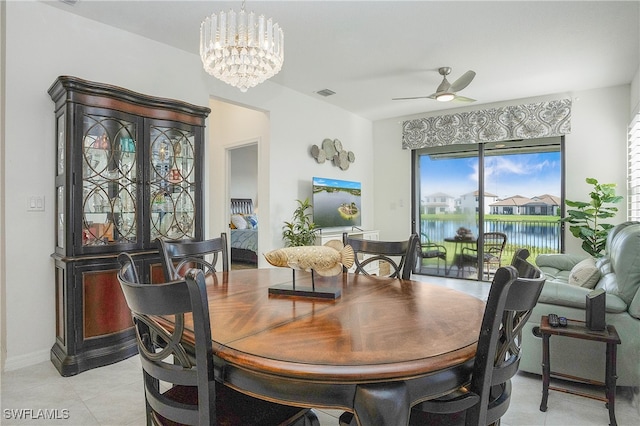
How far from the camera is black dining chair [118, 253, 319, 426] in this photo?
3.10 ft

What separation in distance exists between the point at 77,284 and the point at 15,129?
4.04 ft

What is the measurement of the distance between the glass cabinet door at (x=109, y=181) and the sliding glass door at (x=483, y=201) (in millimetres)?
4771

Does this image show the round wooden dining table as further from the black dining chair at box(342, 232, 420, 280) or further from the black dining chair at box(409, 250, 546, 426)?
the black dining chair at box(342, 232, 420, 280)

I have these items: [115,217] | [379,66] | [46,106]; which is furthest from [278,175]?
[46,106]

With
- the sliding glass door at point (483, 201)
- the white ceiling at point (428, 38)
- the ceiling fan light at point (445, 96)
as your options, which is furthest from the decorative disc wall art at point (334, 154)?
the ceiling fan light at point (445, 96)

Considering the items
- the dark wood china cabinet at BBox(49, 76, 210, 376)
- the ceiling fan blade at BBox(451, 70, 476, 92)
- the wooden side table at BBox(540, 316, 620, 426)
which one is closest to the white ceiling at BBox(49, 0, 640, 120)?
the ceiling fan blade at BBox(451, 70, 476, 92)

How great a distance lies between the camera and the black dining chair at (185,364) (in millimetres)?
946

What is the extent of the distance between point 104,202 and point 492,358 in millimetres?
2843

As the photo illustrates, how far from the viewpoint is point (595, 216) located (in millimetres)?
4465

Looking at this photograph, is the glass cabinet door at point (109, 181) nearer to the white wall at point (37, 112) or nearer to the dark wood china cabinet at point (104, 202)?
the dark wood china cabinet at point (104, 202)

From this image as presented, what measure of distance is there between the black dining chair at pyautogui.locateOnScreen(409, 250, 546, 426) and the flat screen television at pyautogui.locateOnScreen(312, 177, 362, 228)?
397 cm

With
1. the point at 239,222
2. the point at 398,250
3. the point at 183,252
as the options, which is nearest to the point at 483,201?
the point at 398,250

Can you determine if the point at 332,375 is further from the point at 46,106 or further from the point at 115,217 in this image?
the point at 46,106

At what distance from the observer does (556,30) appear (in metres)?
3.26
